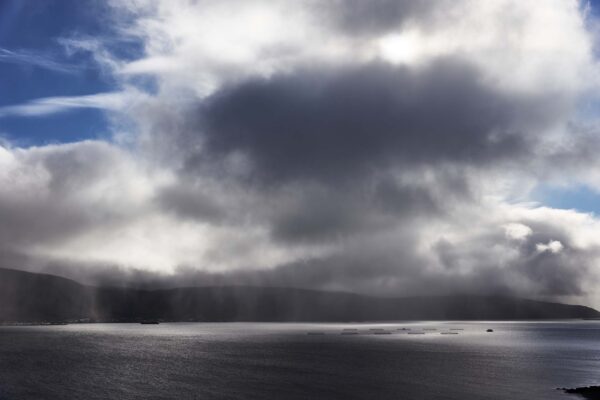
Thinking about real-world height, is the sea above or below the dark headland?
below

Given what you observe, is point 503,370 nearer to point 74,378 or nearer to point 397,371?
point 397,371

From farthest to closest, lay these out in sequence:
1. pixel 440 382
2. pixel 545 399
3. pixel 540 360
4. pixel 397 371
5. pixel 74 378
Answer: pixel 540 360
pixel 397 371
pixel 74 378
pixel 440 382
pixel 545 399

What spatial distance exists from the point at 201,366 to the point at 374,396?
67637 millimetres

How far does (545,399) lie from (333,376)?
166 feet

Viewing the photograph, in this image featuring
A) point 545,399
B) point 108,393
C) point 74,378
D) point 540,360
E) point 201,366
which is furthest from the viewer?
point 540,360

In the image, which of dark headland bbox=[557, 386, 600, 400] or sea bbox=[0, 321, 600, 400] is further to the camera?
sea bbox=[0, 321, 600, 400]

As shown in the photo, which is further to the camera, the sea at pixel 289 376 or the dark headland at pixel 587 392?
the sea at pixel 289 376

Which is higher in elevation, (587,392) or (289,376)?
(587,392)

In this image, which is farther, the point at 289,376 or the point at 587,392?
the point at 289,376

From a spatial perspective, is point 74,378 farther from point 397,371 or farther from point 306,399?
point 397,371

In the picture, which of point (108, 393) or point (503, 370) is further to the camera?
point (503, 370)

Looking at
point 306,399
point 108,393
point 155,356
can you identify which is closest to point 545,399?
point 306,399

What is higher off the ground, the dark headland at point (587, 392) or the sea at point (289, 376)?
the dark headland at point (587, 392)

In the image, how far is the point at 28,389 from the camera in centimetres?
10738
